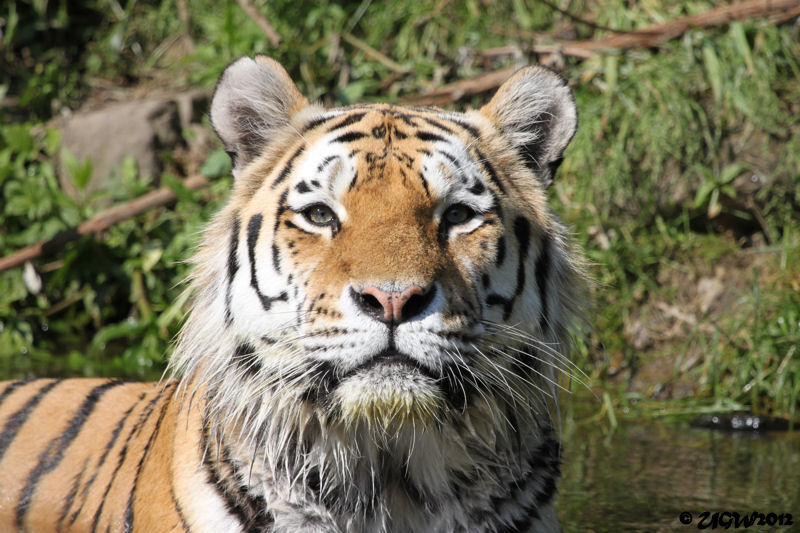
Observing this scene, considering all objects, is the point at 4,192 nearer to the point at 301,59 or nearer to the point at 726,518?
the point at 301,59

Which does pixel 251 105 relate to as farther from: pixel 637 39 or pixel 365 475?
pixel 637 39

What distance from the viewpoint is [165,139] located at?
5.71 metres

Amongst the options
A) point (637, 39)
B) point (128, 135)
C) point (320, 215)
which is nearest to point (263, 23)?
point (128, 135)

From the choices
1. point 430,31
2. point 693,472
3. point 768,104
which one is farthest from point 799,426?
point 430,31

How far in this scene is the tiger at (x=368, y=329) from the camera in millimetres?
1963

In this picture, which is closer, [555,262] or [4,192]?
[555,262]

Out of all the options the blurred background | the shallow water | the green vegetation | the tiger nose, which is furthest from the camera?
the green vegetation

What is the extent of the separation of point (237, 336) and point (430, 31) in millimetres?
3914

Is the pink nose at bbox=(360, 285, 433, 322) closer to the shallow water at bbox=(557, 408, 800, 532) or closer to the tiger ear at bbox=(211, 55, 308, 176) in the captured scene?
the tiger ear at bbox=(211, 55, 308, 176)

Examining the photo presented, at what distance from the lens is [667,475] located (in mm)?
3447

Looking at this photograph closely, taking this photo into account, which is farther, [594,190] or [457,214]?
[594,190]

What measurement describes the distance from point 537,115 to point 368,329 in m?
0.96

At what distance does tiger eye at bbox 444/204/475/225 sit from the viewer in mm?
2195

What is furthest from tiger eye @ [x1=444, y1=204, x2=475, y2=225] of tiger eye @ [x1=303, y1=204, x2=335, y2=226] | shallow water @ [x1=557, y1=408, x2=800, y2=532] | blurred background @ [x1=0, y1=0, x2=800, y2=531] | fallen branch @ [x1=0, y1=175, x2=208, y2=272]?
fallen branch @ [x1=0, y1=175, x2=208, y2=272]
